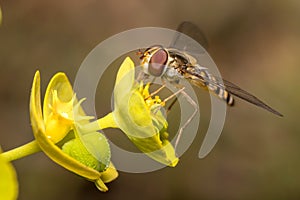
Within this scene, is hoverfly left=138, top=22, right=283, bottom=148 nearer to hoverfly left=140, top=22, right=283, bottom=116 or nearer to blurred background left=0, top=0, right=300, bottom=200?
hoverfly left=140, top=22, right=283, bottom=116

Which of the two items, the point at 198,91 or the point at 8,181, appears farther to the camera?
the point at 198,91

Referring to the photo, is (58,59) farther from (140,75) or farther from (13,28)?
(140,75)

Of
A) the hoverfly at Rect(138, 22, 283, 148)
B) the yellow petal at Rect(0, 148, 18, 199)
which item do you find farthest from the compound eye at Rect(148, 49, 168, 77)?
the yellow petal at Rect(0, 148, 18, 199)

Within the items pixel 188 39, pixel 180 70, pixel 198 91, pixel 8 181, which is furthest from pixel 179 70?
pixel 198 91

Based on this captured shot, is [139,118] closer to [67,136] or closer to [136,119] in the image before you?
[136,119]

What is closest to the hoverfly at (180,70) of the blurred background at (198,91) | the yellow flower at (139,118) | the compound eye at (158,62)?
the compound eye at (158,62)

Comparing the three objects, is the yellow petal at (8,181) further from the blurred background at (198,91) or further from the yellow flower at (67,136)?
the blurred background at (198,91)

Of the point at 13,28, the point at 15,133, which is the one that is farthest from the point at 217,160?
the point at 13,28
